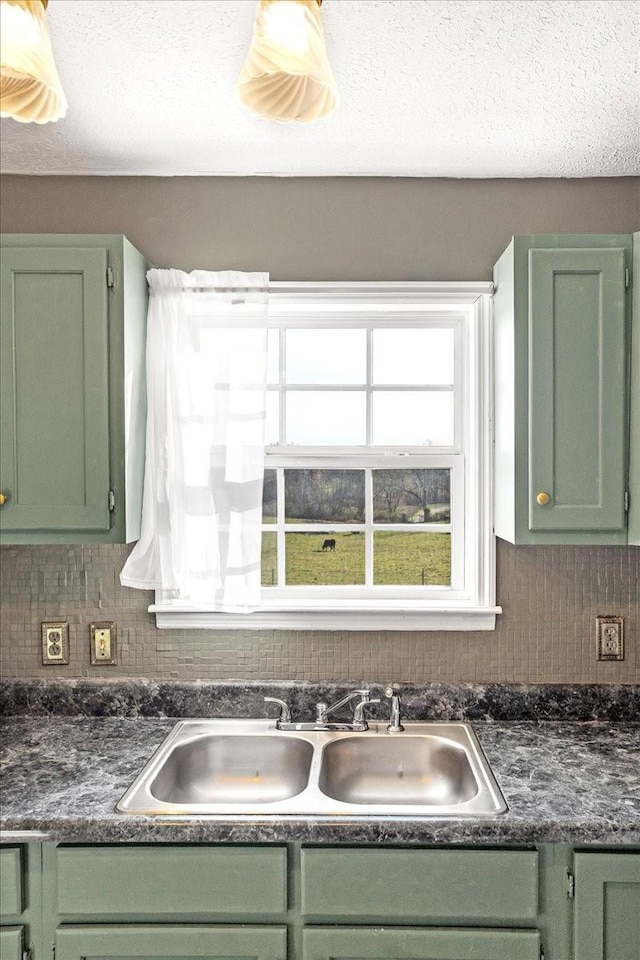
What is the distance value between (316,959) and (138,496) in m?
1.28

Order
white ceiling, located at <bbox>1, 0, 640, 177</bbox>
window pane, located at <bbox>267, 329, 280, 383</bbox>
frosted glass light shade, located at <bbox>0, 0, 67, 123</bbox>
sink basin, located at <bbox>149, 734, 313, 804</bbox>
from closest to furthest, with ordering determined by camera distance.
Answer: frosted glass light shade, located at <bbox>0, 0, 67, 123</bbox> < white ceiling, located at <bbox>1, 0, 640, 177</bbox> < sink basin, located at <bbox>149, 734, 313, 804</bbox> < window pane, located at <bbox>267, 329, 280, 383</bbox>

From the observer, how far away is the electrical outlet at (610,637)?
215 cm

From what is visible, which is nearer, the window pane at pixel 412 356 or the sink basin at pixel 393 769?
the sink basin at pixel 393 769

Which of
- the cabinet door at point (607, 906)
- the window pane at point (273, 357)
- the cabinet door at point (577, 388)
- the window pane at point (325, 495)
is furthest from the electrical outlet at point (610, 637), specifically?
the window pane at point (273, 357)

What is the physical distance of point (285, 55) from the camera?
1.02 m

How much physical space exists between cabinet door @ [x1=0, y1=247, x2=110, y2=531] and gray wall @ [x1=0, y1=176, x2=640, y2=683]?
0.36 m

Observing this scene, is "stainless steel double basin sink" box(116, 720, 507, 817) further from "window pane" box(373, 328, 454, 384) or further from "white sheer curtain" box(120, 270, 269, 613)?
"window pane" box(373, 328, 454, 384)

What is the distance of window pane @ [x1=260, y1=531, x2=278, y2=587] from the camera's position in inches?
91.3

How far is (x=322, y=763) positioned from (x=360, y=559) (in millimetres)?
692

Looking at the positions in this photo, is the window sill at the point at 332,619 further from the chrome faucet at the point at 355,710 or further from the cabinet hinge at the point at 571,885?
the cabinet hinge at the point at 571,885

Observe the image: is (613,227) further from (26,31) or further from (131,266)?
(26,31)

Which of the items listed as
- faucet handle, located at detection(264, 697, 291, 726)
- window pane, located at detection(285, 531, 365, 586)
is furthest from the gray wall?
window pane, located at detection(285, 531, 365, 586)

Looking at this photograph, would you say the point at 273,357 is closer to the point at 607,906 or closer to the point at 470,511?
the point at 470,511

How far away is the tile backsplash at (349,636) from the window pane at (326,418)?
25.5 inches
